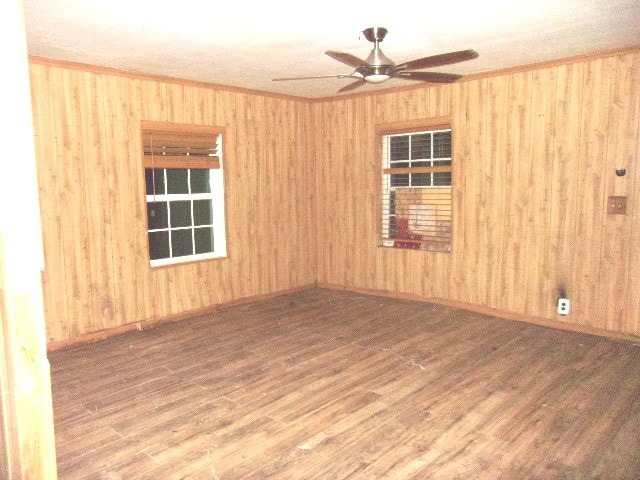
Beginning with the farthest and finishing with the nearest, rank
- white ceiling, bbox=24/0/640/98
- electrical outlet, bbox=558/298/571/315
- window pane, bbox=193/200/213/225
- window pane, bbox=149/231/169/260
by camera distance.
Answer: window pane, bbox=193/200/213/225 < window pane, bbox=149/231/169/260 < electrical outlet, bbox=558/298/571/315 < white ceiling, bbox=24/0/640/98

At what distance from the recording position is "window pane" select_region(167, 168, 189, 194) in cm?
532

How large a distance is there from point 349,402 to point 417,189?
10.7 ft

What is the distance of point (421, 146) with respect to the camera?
5828 mm

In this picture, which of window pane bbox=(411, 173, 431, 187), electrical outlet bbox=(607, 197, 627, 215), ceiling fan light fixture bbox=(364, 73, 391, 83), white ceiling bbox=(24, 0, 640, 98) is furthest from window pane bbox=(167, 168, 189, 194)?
electrical outlet bbox=(607, 197, 627, 215)

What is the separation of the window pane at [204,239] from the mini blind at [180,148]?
29.4 inches

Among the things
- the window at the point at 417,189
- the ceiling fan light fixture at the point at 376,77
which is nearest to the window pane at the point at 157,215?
the window at the point at 417,189

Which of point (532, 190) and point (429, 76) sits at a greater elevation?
point (429, 76)

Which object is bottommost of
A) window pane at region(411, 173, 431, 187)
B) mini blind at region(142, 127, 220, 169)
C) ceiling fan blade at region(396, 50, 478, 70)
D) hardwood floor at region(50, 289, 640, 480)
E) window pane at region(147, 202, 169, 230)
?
hardwood floor at region(50, 289, 640, 480)

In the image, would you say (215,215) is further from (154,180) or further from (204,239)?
(154,180)

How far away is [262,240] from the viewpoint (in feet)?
20.2

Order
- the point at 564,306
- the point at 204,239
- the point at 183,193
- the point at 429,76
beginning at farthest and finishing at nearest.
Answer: the point at 204,239 < the point at 183,193 < the point at 564,306 < the point at 429,76

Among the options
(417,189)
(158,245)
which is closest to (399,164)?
(417,189)

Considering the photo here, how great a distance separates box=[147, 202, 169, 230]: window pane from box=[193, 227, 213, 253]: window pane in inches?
16.2

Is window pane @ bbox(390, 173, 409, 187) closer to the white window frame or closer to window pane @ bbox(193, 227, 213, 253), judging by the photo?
the white window frame
